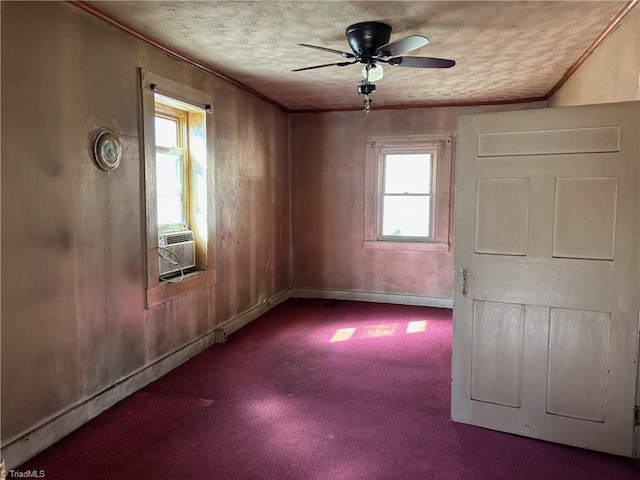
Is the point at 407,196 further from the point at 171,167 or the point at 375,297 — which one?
the point at 171,167

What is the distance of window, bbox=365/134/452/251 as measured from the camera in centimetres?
613

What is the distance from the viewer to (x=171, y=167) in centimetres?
421

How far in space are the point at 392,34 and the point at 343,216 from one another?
3419mm

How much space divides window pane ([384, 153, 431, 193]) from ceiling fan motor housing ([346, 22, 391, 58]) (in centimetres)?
306

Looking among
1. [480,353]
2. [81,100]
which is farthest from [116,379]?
[480,353]

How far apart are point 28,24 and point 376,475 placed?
3124mm

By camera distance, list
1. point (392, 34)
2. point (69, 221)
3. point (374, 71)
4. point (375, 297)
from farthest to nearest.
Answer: point (375, 297) → point (374, 71) → point (392, 34) → point (69, 221)

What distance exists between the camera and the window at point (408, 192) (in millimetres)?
6129

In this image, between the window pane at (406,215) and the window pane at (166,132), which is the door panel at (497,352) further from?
the window pane at (406,215)

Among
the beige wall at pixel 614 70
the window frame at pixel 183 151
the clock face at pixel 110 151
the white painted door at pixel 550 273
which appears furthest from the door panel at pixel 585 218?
the window frame at pixel 183 151

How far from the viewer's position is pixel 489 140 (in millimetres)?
2811

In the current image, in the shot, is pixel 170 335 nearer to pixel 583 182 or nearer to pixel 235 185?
pixel 235 185

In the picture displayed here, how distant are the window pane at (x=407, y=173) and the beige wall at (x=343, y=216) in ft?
1.06

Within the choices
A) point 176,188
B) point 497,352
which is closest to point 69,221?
point 176,188
